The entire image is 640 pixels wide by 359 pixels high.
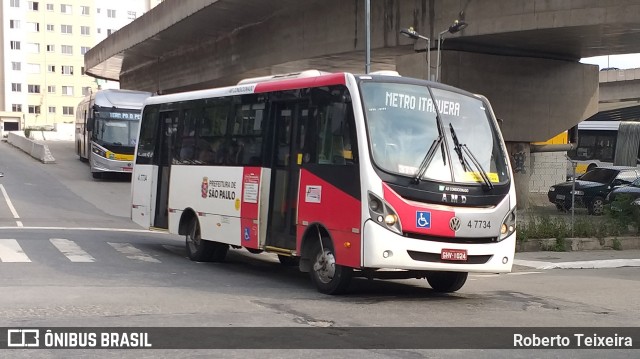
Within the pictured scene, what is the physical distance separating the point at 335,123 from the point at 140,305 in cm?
348

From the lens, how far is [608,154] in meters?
48.1

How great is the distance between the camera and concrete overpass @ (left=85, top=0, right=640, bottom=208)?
2338cm

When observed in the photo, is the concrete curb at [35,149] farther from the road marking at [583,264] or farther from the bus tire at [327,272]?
the bus tire at [327,272]

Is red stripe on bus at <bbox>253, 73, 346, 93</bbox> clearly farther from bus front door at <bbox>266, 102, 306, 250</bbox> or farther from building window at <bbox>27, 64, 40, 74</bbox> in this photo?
building window at <bbox>27, 64, 40, 74</bbox>

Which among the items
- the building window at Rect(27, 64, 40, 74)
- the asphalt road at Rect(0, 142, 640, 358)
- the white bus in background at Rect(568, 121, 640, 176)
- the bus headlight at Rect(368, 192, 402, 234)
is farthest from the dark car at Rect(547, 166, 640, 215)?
the building window at Rect(27, 64, 40, 74)

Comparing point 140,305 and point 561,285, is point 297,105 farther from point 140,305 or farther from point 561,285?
point 561,285

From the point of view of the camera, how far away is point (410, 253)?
377 inches

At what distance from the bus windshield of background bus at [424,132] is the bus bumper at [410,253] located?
81 centimetres

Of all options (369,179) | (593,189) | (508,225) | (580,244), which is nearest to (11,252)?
(369,179)

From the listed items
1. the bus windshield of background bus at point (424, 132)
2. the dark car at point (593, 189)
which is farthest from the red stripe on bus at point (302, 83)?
the dark car at point (593, 189)

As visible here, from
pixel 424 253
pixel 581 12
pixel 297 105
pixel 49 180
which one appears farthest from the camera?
pixel 49 180

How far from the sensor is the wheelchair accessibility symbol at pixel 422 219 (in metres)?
9.59

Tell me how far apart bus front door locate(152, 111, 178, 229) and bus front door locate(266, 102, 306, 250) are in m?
3.94

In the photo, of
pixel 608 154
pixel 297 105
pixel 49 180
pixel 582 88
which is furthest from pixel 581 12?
pixel 608 154
